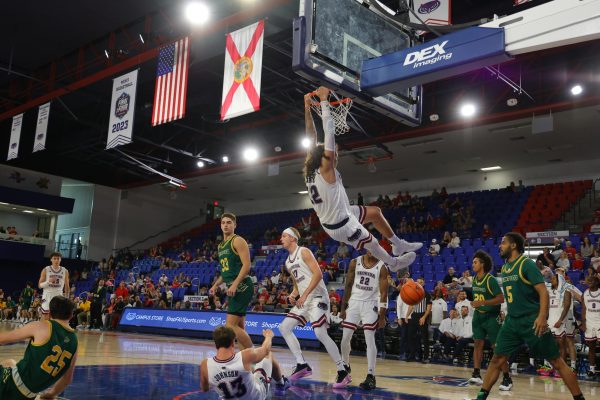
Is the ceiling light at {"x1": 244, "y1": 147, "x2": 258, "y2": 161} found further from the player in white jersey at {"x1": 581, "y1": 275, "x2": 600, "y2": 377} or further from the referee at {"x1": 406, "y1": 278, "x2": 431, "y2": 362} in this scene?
the player in white jersey at {"x1": 581, "y1": 275, "x2": 600, "y2": 377}

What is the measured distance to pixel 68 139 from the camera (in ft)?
81.5

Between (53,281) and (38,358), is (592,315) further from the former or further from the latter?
(53,281)

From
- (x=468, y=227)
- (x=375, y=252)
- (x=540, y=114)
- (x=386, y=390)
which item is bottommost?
(x=386, y=390)

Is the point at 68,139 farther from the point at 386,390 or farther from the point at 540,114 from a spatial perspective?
the point at 386,390

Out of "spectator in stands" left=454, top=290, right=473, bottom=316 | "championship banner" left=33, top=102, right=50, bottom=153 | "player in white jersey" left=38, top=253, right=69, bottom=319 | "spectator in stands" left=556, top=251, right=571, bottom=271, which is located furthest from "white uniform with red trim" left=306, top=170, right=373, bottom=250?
"championship banner" left=33, top=102, right=50, bottom=153

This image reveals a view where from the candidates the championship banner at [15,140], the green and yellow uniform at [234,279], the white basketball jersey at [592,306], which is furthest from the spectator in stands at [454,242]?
the championship banner at [15,140]

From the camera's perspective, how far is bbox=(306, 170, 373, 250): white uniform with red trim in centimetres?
555

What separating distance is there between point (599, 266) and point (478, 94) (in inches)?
271

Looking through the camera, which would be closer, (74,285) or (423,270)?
(423,270)

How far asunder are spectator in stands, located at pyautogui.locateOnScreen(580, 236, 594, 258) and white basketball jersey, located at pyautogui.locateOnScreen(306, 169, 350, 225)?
11326 mm

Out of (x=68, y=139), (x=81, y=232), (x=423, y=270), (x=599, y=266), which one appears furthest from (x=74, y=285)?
(x=599, y=266)

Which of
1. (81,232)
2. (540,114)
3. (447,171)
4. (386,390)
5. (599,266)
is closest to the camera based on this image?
(386,390)

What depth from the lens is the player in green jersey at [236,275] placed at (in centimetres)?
661

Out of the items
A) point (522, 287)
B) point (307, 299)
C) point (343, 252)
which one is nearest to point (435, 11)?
point (307, 299)
